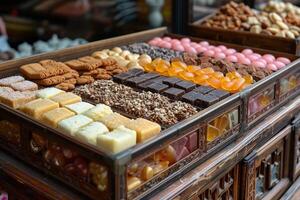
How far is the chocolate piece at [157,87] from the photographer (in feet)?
6.95

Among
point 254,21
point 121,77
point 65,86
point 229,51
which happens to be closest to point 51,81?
point 65,86

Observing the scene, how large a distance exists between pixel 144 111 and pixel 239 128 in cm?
46

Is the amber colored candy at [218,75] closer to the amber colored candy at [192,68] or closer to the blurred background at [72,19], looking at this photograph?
the amber colored candy at [192,68]

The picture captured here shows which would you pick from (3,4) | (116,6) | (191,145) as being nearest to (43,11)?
(3,4)

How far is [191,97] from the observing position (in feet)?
6.59

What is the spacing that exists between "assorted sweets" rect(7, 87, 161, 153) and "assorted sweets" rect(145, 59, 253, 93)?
1.94 ft

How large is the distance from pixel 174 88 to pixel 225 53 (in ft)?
2.67

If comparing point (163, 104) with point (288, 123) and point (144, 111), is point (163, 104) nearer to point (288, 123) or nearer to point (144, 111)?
point (144, 111)

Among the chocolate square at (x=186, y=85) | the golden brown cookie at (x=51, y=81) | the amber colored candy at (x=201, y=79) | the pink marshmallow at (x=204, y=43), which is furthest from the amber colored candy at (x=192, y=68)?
the golden brown cookie at (x=51, y=81)

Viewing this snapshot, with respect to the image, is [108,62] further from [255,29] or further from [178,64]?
Answer: [255,29]

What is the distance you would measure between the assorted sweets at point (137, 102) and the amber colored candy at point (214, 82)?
0.29 meters

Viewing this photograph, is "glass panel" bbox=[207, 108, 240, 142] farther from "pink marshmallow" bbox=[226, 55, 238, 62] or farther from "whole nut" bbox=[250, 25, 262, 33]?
"whole nut" bbox=[250, 25, 262, 33]

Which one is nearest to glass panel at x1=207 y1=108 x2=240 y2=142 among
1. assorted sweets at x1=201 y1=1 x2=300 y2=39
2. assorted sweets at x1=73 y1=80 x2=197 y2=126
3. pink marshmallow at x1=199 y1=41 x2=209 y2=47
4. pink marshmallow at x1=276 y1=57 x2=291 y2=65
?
assorted sweets at x1=73 y1=80 x2=197 y2=126

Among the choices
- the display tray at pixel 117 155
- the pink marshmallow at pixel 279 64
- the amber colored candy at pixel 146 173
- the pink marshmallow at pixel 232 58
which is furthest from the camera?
the pink marshmallow at pixel 232 58
